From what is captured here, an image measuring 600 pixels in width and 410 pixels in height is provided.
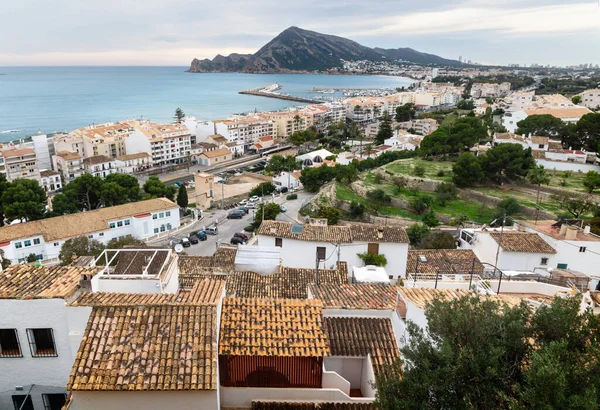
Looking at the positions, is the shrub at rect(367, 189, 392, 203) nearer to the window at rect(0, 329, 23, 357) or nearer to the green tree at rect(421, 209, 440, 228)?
the green tree at rect(421, 209, 440, 228)

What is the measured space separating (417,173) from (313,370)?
37.4 meters

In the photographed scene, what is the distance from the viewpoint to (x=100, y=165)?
216ft

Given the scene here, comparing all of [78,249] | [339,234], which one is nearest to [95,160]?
[78,249]

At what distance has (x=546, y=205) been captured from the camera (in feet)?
113

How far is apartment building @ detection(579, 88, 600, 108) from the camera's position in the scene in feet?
283

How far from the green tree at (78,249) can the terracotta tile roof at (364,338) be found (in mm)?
26208

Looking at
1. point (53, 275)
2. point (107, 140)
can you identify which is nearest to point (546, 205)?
point (53, 275)

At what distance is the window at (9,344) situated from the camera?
7.39m

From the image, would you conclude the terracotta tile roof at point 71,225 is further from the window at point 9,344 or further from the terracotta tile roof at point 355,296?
the terracotta tile roof at point 355,296

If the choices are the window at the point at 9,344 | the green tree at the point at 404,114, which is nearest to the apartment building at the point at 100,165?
the green tree at the point at 404,114

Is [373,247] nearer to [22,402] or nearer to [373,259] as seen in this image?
[373,259]

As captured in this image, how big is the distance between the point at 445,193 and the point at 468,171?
3.36 metres

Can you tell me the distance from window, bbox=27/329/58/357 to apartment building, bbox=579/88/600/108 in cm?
10506

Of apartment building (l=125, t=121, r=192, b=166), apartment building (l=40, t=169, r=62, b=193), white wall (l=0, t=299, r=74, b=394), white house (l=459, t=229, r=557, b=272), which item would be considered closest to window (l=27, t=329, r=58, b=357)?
white wall (l=0, t=299, r=74, b=394)
